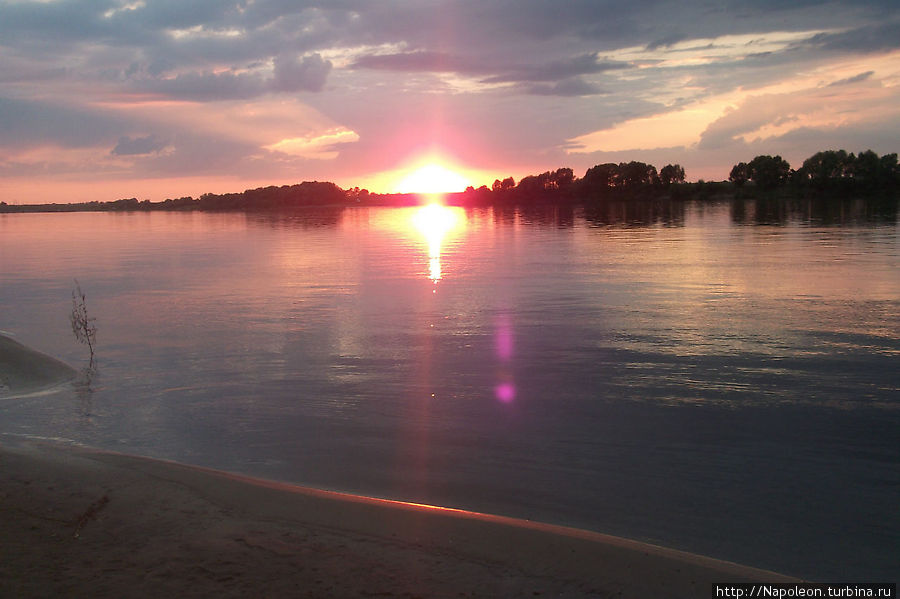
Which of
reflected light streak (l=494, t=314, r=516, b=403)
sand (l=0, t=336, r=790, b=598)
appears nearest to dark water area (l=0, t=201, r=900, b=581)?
reflected light streak (l=494, t=314, r=516, b=403)

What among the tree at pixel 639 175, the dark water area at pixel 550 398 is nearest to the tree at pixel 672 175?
the tree at pixel 639 175

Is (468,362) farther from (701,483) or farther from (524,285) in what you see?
(524,285)

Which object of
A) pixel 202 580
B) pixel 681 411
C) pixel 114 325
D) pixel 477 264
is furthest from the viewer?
pixel 477 264

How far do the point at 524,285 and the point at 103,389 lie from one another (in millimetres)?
17796

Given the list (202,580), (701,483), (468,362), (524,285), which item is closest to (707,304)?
(524,285)

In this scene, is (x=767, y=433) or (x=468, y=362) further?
(x=468, y=362)

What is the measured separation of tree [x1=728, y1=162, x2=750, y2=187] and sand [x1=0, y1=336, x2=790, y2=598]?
19104 cm

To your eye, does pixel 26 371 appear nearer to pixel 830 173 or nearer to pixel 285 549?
pixel 285 549

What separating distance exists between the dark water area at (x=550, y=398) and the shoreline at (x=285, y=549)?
1058 millimetres

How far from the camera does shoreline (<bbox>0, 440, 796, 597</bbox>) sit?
19.8 ft

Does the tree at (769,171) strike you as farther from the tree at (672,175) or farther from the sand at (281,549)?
the sand at (281,549)

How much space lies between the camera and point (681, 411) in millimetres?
12062

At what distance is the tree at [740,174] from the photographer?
180 metres

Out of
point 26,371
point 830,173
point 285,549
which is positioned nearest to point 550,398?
point 285,549
